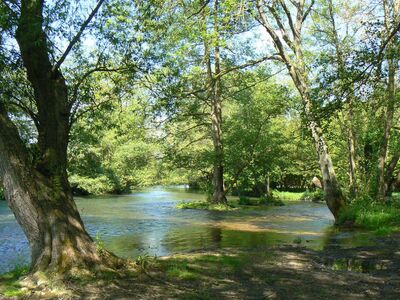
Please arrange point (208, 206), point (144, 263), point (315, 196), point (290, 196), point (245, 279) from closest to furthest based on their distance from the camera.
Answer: point (245, 279) → point (144, 263) → point (208, 206) → point (315, 196) → point (290, 196)

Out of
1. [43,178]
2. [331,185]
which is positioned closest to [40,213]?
[43,178]

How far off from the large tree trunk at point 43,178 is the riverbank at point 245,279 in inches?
22.5

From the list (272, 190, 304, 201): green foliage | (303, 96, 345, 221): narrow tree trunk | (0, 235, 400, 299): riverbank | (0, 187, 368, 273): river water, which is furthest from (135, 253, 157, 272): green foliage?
(272, 190, 304, 201): green foliage

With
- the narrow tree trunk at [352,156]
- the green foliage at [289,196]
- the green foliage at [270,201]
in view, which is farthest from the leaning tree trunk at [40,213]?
the green foliage at [289,196]

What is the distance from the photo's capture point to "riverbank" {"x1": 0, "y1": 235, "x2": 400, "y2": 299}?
6.55 meters

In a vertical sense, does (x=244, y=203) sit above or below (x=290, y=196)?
below

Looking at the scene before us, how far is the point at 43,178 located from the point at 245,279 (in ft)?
→ 13.4

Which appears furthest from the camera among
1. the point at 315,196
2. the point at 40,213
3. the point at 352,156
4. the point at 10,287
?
the point at 315,196

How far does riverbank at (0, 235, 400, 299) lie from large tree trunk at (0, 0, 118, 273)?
570 mm

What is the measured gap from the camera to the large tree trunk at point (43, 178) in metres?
7.10

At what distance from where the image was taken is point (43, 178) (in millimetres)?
7504

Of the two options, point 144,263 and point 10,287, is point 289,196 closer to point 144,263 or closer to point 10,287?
point 144,263

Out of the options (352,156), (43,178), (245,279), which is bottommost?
(245,279)

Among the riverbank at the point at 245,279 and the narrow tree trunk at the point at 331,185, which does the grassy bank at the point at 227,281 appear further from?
the narrow tree trunk at the point at 331,185
